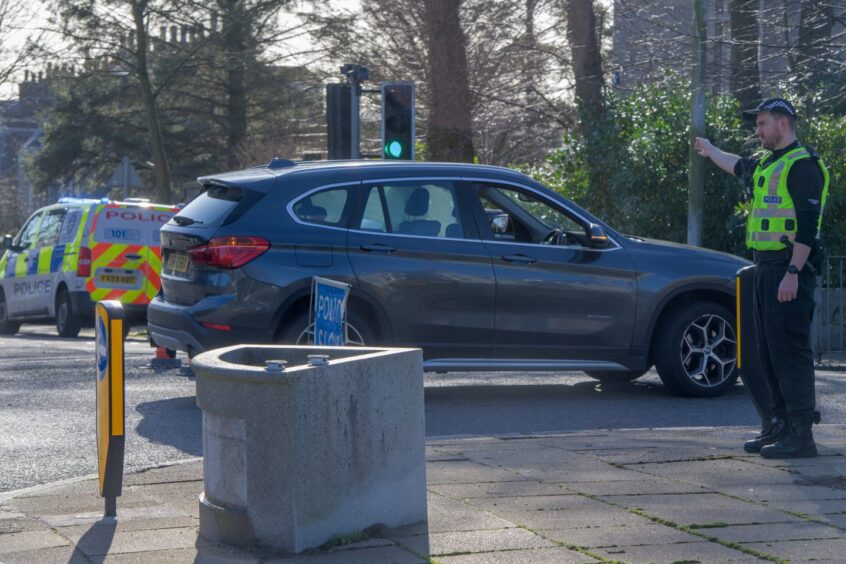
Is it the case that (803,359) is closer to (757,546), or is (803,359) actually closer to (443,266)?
(757,546)

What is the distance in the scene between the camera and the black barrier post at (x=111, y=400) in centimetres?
546

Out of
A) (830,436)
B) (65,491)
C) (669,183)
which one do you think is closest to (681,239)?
(669,183)

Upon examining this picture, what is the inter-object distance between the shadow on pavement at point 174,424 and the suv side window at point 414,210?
5.95ft

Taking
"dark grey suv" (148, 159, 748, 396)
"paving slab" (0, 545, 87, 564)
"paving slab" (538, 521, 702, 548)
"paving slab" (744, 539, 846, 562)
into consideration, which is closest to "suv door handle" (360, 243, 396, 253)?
"dark grey suv" (148, 159, 748, 396)

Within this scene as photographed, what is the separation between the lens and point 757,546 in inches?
191

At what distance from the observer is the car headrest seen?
30.9 feet

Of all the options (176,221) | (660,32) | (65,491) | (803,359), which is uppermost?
(660,32)

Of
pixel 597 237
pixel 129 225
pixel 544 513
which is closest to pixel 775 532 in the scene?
pixel 544 513

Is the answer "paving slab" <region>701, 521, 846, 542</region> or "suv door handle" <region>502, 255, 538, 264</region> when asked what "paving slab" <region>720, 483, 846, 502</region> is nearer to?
"paving slab" <region>701, 521, 846, 542</region>

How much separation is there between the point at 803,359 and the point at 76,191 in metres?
43.4

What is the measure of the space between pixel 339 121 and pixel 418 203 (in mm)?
5738

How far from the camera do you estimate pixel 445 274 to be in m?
9.28

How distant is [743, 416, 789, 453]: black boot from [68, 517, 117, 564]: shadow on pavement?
3.34 metres

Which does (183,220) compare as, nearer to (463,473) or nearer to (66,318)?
(463,473)
